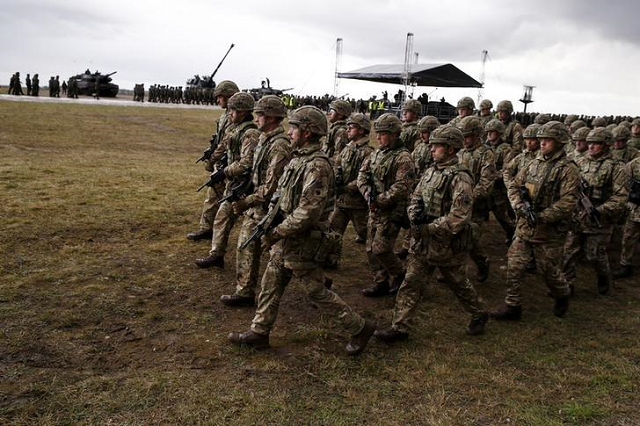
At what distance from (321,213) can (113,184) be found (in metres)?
8.19

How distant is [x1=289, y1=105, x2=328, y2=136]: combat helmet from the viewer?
4.74 meters

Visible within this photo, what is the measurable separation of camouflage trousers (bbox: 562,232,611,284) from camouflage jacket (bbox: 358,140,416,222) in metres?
2.69

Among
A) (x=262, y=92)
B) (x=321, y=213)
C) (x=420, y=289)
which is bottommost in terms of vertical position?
(x=420, y=289)

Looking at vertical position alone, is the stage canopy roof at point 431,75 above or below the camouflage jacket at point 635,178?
above

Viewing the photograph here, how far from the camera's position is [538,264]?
591cm

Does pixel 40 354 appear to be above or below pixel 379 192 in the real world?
below

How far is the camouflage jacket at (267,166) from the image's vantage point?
5.45 m

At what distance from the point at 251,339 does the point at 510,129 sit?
24.5ft

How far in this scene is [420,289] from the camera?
17.2ft

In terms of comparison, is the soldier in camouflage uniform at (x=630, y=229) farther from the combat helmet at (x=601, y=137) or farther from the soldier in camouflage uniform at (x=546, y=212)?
the soldier in camouflage uniform at (x=546, y=212)

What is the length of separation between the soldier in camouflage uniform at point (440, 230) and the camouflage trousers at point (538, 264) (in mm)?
901

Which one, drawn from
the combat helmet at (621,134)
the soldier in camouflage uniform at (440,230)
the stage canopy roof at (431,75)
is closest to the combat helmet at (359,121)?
the soldier in camouflage uniform at (440,230)

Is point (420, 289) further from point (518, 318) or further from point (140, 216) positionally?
point (140, 216)

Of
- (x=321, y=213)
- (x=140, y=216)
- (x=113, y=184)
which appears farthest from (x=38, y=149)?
(x=321, y=213)
